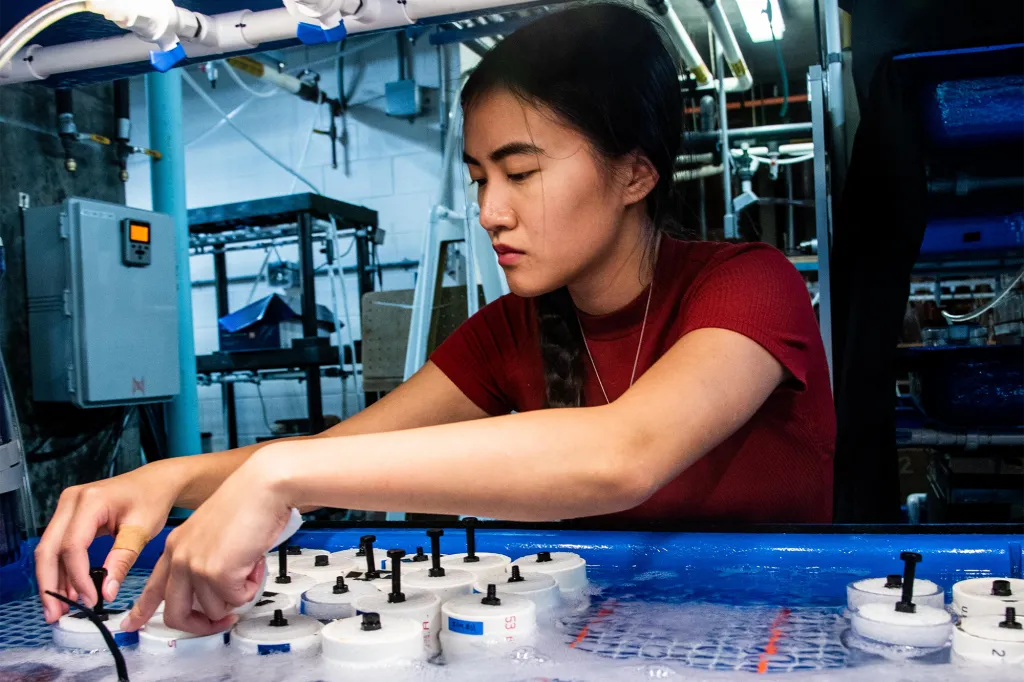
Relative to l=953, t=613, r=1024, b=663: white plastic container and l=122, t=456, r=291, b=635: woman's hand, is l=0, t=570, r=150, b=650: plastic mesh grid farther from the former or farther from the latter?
l=953, t=613, r=1024, b=663: white plastic container

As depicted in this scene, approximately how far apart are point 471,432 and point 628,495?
132 mm

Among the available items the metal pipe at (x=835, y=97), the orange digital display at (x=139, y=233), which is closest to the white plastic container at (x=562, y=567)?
the metal pipe at (x=835, y=97)

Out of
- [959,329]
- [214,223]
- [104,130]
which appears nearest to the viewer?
[959,329]

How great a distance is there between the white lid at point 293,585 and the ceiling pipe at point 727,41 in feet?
8.30

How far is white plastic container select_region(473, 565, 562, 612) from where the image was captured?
2.38ft

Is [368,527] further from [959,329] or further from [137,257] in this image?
[137,257]

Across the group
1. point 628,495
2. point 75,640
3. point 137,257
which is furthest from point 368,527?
point 137,257

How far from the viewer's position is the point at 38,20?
0.79m

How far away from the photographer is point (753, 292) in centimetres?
86

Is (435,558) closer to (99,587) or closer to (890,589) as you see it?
(99,587)

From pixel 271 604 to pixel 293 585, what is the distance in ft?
0.21

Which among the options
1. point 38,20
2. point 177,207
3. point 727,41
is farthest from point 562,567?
point 727,41

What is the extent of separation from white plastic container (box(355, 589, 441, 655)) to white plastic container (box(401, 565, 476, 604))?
2cm

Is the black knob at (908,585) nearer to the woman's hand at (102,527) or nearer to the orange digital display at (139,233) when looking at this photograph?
the woman's hand at (102,527)
